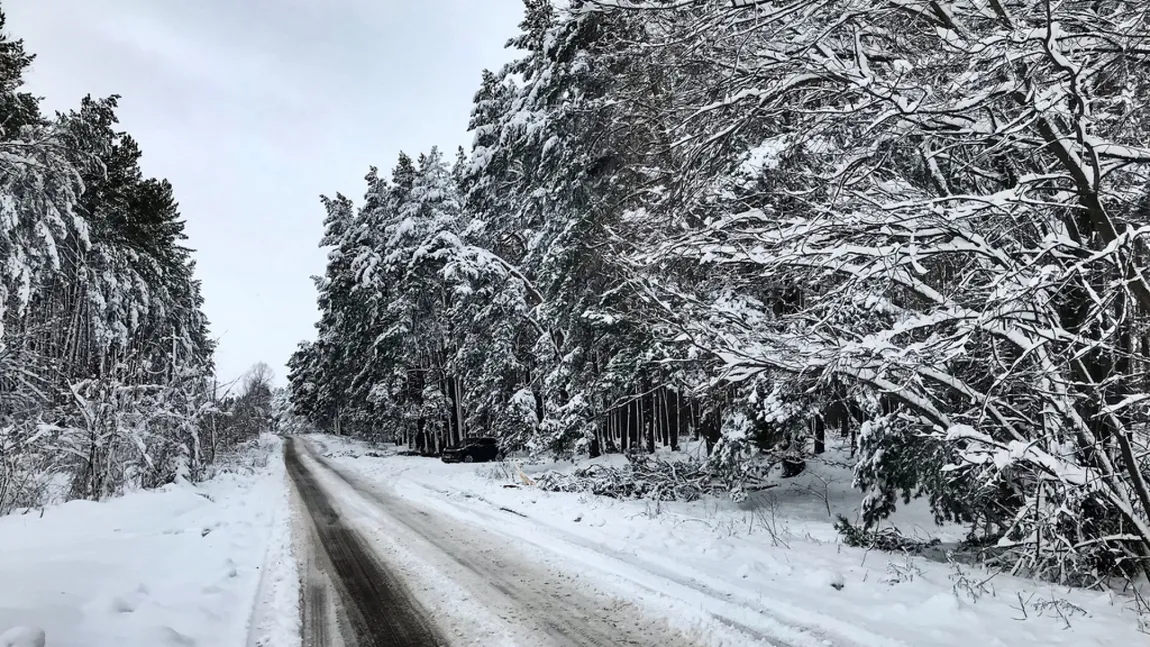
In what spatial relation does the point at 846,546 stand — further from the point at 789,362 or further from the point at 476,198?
the point at 476,198

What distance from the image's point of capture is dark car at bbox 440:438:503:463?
2517 centimetres

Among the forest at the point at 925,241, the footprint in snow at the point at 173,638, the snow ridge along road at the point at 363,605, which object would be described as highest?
the forest at the point at 925,241

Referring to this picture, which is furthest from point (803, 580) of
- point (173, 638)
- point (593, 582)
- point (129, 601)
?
point (129, 601)

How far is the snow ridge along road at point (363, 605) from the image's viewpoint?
15.6 feet

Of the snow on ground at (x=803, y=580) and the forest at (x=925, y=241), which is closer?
the forest at (x=925, y=241)

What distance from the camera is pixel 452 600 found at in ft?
18.6

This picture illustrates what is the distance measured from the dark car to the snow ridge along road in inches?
626

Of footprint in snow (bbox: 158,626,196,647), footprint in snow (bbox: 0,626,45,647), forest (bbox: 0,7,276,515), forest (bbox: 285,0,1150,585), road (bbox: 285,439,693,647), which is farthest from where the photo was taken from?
forest (bbox: 0,7,276,515)

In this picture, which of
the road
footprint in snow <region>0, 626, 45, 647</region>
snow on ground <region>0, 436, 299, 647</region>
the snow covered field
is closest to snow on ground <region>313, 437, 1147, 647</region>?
the snow covered field

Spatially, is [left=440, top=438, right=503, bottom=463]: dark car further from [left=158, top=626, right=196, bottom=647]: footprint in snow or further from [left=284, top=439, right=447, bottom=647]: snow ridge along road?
[left=158, top=626, right=196, bottom=647]: footprint in snow

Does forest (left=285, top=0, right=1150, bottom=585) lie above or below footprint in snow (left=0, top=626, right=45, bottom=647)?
above

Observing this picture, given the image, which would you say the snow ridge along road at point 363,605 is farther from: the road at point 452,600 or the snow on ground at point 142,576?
the snow on ground at point 142,576

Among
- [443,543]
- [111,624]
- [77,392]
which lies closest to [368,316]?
[77,392]

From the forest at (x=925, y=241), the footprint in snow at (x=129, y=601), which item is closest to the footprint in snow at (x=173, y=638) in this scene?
the footprint in snow at (x=129, y=601)
